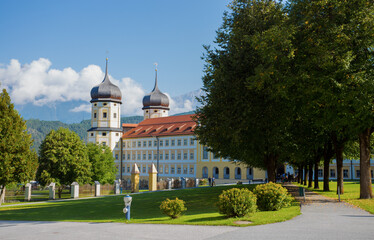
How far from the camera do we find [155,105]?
4304 inches

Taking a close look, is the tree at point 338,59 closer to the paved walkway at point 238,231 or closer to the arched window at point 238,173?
the paved walkway at point 238,231

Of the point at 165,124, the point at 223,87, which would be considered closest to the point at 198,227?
the point at 223,87

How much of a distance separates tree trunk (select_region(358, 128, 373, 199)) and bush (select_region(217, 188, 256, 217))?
10610 millimetres

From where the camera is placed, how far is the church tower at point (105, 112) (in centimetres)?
9581

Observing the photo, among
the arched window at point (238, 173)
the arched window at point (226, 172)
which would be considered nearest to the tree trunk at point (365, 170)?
the arched window at point (238, 173)

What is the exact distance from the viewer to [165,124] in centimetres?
9294

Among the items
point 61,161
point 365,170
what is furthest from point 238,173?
point 365,170

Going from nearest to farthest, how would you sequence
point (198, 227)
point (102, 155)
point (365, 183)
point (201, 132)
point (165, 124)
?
point (198, 227) → point (365, 183) → point (201, 132) → point (102, 155) → point (165, 124)

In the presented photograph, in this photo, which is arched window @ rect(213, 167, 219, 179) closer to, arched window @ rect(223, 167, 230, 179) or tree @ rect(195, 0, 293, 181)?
arched window @ rect(223, 167, 230, 179)

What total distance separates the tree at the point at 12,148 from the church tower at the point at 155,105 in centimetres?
7390

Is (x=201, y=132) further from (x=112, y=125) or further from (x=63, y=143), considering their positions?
(x=112, y=125)

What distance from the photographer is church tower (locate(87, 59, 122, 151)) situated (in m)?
95.8

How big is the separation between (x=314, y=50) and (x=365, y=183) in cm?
881

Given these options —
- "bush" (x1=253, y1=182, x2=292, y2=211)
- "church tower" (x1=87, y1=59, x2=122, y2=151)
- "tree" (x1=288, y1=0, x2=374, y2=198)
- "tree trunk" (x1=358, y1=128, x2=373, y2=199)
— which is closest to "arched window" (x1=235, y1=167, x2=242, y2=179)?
"church tower" (x1=87, y1=59, x2=122, y2=151)
